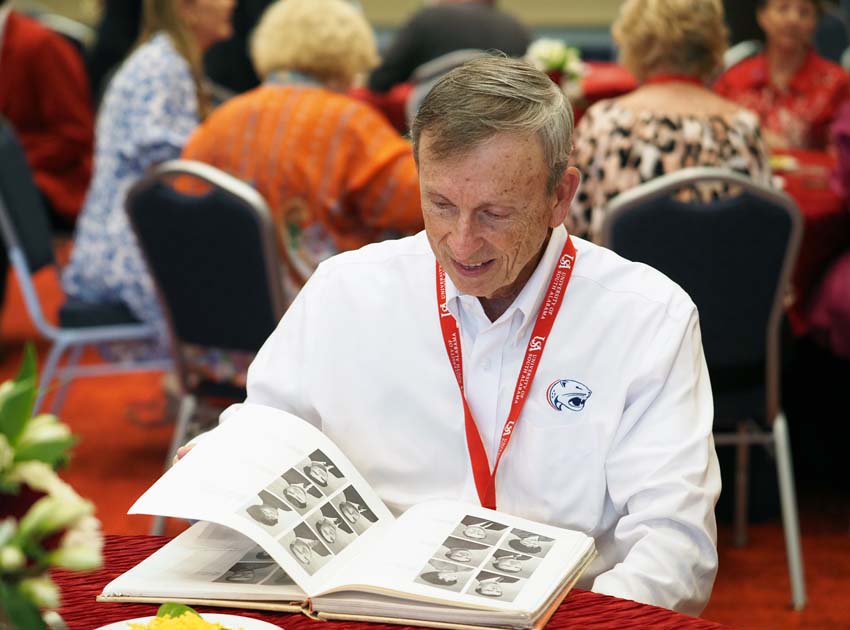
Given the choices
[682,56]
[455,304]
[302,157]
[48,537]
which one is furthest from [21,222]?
[48,537]

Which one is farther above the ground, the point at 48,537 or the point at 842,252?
the point at 48,537

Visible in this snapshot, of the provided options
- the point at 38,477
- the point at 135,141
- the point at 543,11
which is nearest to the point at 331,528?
the point at 38,477

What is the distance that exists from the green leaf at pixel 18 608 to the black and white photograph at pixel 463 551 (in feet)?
1.67

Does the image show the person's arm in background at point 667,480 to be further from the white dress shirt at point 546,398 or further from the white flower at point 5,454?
the white flower at point 5,454

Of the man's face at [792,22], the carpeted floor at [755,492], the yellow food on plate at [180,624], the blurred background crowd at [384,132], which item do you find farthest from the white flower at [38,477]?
the man's face at [792,22]

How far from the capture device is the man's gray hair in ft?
4.81

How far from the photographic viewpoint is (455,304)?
5.36ft

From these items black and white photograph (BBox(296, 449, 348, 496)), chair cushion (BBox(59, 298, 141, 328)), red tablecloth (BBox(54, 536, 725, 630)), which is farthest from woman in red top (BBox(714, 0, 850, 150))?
red tablecloth (BBox(54, 536, 725, 630))

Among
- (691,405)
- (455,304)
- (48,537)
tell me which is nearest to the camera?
(48,537)

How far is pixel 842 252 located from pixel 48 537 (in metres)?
2.96

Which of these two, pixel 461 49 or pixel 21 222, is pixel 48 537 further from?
pixel 461 49

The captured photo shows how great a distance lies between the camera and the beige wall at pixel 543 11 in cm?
956

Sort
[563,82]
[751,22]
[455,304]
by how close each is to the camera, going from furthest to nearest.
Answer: [751,22] → [563,82] → [455,304]

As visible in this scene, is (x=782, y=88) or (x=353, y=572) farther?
(x=782, y=88)
